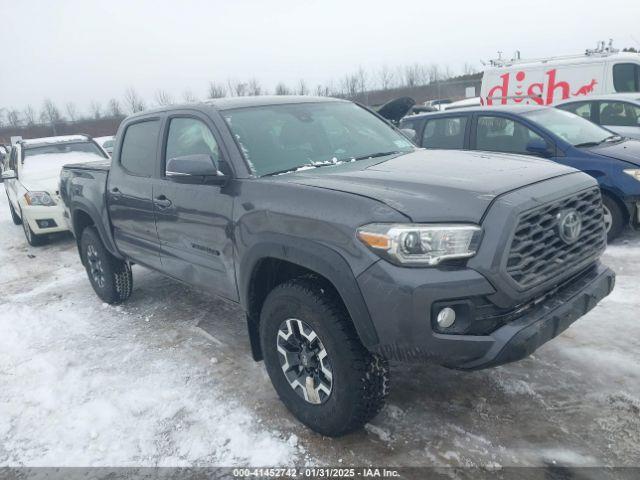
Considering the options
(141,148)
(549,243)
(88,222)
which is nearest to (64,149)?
(88,222)

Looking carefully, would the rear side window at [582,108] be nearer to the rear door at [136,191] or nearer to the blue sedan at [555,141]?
the blue sedan at [555,141]

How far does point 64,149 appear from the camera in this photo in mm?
9758

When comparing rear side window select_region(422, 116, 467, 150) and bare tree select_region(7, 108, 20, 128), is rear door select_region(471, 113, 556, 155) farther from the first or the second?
bare tree select_region(7, 108, 20, 128)

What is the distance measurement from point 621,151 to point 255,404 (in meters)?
5.06

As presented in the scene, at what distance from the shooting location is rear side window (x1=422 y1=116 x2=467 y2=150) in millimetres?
7004

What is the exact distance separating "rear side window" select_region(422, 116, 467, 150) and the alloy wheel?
4.83 m

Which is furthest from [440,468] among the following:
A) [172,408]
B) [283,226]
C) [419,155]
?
[419,155]

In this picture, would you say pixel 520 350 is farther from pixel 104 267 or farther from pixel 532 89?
pixel 532 89

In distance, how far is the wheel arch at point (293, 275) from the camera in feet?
8.15

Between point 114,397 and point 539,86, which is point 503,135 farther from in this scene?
point 539,86

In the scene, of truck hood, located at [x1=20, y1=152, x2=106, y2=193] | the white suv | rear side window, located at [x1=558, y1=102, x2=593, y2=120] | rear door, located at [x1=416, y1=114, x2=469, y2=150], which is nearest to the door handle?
the white suv

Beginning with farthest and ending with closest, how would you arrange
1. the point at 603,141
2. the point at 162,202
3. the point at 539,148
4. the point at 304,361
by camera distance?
the point at 603,141, the point at 539,148, the point at 162,202, the point at 304,361

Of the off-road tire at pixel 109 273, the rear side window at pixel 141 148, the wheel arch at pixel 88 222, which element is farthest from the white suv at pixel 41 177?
the rear side window at pixel 141 148

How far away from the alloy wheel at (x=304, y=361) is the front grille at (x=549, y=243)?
108cm
